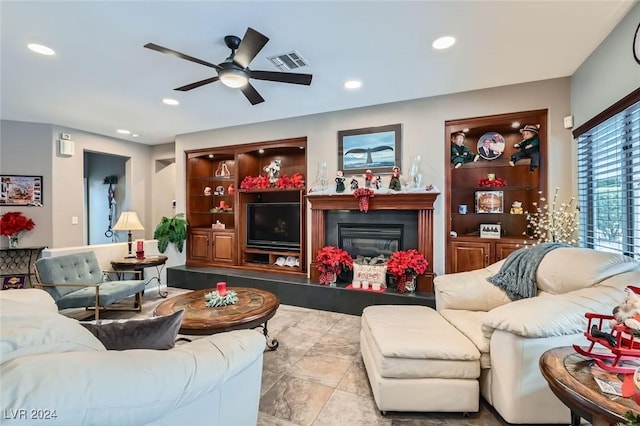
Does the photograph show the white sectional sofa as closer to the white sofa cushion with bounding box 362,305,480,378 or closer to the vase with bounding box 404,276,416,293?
the white sofa cushion with bounding box 362,305,480,378

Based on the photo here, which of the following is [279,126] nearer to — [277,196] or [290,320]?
[277,196]

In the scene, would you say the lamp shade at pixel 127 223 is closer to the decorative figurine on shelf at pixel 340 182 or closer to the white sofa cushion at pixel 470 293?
the decorative figurine on shelf at pixel 340 182

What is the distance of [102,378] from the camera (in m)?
0.74

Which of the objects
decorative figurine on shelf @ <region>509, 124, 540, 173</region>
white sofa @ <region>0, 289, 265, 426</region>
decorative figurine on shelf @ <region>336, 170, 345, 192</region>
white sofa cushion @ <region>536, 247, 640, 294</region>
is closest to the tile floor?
white sofa @ <region>0, 289, 265, 426</region>

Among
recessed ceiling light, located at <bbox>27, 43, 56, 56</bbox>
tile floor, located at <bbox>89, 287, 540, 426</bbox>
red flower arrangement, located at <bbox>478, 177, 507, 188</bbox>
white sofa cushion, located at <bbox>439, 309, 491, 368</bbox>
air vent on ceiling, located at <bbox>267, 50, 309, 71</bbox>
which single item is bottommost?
tile floor, located at <bbox>89, 287, 540, 426</bbox>

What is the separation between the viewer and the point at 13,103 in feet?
11.7

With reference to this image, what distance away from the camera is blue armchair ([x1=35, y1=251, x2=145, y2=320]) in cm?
301

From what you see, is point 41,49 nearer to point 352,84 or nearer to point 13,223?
point 352,84

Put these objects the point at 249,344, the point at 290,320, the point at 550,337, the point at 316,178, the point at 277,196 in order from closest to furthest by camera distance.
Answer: the point at 249,344
the point at 550,337
the point at 290,320
the point at 316,178
the point at 277,196

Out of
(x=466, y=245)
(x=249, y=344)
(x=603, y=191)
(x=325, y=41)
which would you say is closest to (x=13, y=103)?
(x=325, y=41)

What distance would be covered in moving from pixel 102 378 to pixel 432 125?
378 centimetres

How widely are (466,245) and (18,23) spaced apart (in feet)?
15.1

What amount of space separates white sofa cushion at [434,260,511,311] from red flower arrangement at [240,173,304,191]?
2.54 m

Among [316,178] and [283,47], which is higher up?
[283,47]
